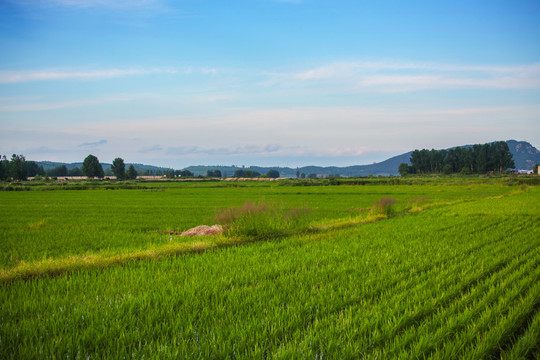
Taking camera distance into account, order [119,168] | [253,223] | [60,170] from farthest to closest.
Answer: [60,170], [119,168], [253,223]

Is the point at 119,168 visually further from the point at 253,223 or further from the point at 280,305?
the point at 280,305

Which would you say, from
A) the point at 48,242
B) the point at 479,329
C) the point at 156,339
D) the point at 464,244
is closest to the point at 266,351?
the point at 156,339

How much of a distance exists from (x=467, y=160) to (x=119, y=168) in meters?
156

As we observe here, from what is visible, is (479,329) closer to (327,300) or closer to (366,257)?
(327,300)

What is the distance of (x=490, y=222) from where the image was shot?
15273 mm

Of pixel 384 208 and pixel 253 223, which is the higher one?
pixel 253 223

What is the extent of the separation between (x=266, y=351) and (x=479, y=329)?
2734 mm

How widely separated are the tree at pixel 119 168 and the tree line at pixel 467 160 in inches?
5339

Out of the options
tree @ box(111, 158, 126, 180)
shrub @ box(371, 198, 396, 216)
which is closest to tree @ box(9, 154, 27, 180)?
tree @ box(111, 158, 126, 180)

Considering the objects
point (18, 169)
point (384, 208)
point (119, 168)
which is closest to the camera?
point (384, 208)

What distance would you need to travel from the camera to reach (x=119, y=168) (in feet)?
522

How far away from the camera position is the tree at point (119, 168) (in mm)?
157300

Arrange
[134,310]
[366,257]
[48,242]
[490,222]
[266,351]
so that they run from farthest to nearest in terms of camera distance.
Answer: [490,222] < [48,242] < [366,257] < [134,310] < [266,351]

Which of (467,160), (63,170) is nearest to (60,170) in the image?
(63,170)
